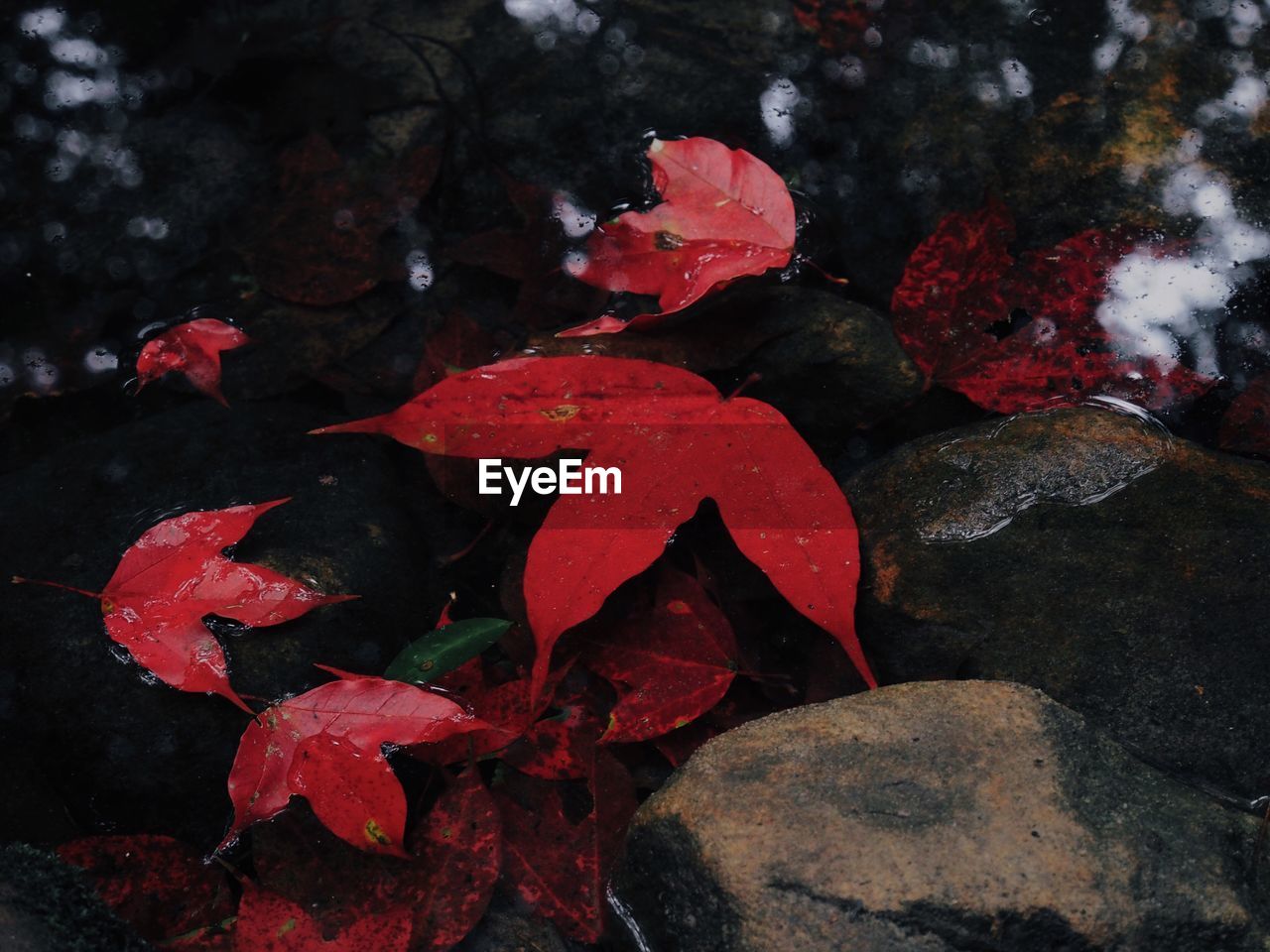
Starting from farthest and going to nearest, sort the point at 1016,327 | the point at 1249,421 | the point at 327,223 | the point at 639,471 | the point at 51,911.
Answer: the point at 327,223 < the point at 1016,327 < the point at 1249,421 < the point at 639,471 < the point at 51,911

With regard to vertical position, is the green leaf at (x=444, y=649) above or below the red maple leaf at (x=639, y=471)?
below

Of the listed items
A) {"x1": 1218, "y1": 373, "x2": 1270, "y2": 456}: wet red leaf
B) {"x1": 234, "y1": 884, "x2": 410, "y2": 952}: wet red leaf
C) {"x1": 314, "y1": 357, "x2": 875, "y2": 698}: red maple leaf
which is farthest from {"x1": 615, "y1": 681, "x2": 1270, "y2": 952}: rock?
{"x1": 1218, "y1": 373, "x2": 1270, "y2": 456}: wet red leaf

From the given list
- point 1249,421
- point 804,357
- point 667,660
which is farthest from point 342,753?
point 1249,421

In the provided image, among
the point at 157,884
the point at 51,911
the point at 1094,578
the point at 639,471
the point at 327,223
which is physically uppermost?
the point at 327,223

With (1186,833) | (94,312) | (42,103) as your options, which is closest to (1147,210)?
(1186,833)

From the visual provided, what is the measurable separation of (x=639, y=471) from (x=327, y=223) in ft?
3.32

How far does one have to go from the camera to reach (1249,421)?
5.90 ft

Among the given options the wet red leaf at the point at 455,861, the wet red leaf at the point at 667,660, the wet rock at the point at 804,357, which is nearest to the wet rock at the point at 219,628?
the wet red leaf at the point at 455,861

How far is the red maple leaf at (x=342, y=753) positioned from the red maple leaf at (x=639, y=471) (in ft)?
0.71

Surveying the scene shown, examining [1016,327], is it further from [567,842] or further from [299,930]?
[299,930]

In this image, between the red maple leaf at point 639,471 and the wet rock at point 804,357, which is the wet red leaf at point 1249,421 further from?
the red maple leaf at point 639,471

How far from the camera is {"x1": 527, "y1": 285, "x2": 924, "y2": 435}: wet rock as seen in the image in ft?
6.07

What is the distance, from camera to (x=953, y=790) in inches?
48.8

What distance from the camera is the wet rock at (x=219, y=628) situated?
158 centimetres
